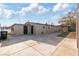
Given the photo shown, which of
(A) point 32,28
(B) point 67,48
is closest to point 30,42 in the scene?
(A) point 32,28

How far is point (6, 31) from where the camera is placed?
2133 mm

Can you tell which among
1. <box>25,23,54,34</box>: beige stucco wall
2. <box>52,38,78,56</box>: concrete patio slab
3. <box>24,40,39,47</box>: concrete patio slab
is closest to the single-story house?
<box>25,23,54,34</box>: beige stucco wall

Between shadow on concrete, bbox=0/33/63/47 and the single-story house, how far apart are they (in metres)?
0.07

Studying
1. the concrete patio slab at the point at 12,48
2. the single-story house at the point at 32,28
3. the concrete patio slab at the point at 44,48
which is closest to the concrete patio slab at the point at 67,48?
the concrete patio slab at the point at 44,48

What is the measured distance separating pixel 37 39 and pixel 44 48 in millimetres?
182

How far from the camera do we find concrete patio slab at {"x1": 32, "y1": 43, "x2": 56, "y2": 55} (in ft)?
6.89

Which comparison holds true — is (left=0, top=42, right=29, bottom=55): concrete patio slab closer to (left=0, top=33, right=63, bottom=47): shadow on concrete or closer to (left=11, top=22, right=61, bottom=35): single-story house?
(left=0, top=33, right=63, bottom=47): shadow on concrete

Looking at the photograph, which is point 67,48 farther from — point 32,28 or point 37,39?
point 32,28

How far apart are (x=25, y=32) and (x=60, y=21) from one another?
573mm

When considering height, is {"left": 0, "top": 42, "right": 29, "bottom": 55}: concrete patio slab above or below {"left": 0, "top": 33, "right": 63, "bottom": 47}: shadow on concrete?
below

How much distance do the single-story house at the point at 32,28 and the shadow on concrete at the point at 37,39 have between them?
7cm

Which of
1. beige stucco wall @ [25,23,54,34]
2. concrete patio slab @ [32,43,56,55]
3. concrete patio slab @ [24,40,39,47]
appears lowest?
concrete patio slab @ [32,43,56,55]

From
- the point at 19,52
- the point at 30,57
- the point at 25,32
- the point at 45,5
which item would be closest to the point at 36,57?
the point at 30,57

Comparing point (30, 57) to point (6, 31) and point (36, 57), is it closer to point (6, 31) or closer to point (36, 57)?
point (36, 57)
